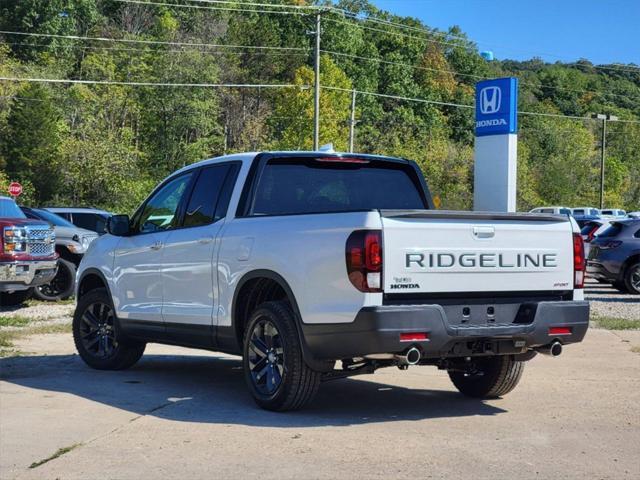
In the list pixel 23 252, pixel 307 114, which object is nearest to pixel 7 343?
pixel 23 252

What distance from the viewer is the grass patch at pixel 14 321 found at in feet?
45.0

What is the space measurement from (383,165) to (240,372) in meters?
2.74

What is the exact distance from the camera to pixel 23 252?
50.1 feet

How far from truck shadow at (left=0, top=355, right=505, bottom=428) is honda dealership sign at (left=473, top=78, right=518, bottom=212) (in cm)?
722

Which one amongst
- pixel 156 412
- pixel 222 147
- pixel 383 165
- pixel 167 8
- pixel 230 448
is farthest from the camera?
pixel 167 8

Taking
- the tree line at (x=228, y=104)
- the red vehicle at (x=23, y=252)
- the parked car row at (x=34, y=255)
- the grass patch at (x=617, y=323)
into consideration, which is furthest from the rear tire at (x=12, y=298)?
the tree line at (x=228, y=104)

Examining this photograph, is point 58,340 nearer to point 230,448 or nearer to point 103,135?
point 230,448

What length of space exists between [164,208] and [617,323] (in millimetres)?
8490

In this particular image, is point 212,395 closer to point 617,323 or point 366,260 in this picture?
point 366,260

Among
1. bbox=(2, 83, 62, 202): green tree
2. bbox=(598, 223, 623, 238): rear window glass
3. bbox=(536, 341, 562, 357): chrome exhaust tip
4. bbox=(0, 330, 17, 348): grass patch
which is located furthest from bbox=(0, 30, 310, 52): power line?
bbox=(536, 341, 562, 357): chrome exhaust tip

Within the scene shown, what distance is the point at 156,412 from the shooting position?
24.3 ft

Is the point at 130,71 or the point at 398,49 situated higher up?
the point at 398,49

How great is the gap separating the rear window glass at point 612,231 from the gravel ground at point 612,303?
1.32 m

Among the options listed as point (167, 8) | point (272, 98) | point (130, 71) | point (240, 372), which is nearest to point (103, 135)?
point (130, 71)
